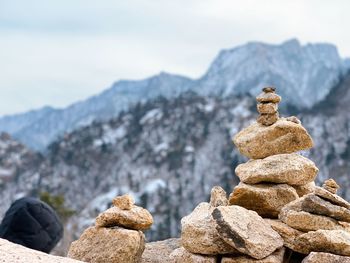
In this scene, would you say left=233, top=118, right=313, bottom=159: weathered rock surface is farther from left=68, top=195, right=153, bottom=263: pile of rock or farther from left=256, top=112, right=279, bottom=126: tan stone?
left=68, top=195, right=153, bottom=263: pile of rock

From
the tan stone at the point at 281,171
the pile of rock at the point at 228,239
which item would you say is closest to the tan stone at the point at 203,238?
the pile of rock at the point at 228,239

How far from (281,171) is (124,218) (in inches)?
188

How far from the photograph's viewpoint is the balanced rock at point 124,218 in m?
16.3

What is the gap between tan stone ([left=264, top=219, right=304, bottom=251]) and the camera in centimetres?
1431

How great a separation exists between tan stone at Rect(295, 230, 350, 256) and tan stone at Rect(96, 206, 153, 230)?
16.2 ft

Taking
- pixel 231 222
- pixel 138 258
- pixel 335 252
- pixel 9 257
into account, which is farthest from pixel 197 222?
pixel 9 257

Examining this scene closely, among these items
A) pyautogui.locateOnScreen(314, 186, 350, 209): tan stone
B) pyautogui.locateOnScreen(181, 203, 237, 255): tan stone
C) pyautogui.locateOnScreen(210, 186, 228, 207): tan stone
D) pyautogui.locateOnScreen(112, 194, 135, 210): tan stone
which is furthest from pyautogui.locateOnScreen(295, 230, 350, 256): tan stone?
pyautogui.locateOnScreen(112, 194, 135, 210): tan stone

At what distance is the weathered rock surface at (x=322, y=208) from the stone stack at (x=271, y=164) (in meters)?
1.31

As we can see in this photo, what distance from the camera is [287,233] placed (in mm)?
14523

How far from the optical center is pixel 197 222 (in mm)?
14875

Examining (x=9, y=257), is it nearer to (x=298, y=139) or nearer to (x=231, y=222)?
(x=231, y=222)

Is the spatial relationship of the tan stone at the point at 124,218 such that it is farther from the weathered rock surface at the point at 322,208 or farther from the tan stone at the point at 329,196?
the tan stone at the point at 329,196

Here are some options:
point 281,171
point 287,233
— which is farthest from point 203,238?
point 281,171

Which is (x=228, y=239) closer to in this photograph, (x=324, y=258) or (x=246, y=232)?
(x=246, y=232)
